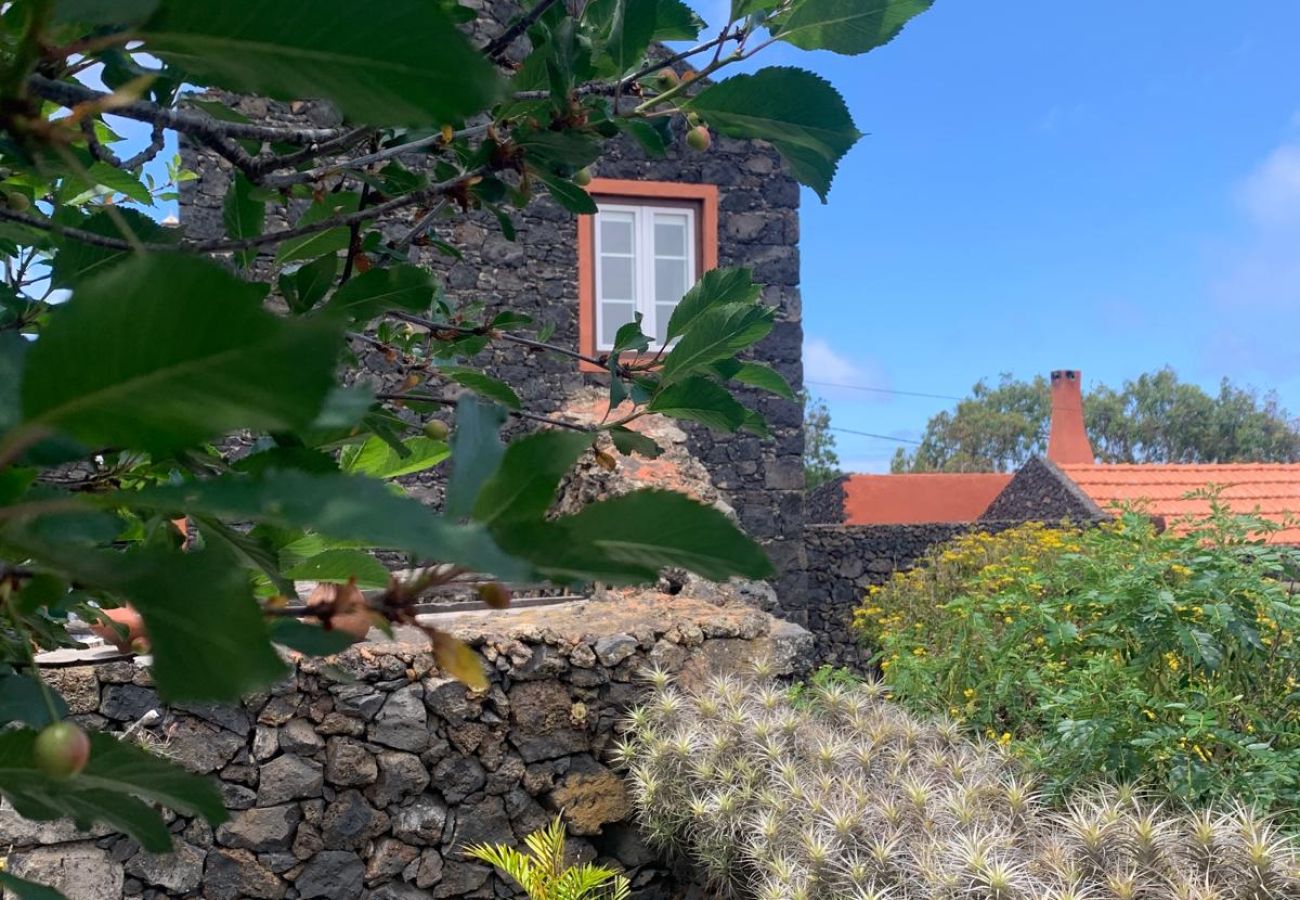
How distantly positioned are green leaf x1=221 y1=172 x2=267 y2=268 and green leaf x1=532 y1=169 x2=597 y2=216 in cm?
31

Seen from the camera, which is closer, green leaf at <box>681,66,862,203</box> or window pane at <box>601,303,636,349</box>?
green leaf at <box>681,66,862,203</box>

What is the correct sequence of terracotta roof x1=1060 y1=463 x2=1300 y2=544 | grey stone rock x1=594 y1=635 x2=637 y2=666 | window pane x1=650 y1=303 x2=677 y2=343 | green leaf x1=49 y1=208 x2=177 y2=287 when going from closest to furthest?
1. green leaf x1=49 y1=208 x2=177 y2=287
2. grey stone rock x1=594 y1=635 x2=637 y2=666
3. window pane x1=650 y1=303 x2=677 y2=343
4. terracotta roof x1=1060 y1=463 x2=1300 y2=544

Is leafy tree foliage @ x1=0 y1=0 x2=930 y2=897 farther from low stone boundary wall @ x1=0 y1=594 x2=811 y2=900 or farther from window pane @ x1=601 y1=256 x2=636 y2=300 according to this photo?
window pane @ x1=601 y1=256 x2=636 y2=300

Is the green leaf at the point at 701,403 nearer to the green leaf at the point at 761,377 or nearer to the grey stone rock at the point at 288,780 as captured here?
the green leaf at the point at 761,377

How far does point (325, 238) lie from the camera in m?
1.18

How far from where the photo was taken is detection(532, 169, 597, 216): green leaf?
104 centimetres

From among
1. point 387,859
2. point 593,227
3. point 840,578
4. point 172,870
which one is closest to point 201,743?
point 172,870

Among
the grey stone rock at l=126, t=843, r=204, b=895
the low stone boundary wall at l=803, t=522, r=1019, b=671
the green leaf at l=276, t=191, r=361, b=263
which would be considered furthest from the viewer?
the low stone boundary wall at l=803, t=522, r=1019, b=671

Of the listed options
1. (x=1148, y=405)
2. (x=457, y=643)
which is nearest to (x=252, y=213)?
(x=457, y=643)

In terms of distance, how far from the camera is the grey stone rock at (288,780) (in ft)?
13.1

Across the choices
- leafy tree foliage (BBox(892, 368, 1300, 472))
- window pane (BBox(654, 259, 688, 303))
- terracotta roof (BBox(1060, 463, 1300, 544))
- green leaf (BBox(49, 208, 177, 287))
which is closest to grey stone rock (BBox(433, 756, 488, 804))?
green leaf (BBox(49, 208, 177, 287))

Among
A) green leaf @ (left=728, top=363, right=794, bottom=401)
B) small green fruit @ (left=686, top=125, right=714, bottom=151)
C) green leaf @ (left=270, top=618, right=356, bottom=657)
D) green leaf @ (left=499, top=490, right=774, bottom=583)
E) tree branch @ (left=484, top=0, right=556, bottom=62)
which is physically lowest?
green leaf @ (left=270, top=618, right=356, bottom=657)

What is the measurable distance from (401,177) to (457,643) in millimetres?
833

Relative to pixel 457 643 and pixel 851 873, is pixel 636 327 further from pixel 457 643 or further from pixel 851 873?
pixel 851 873
